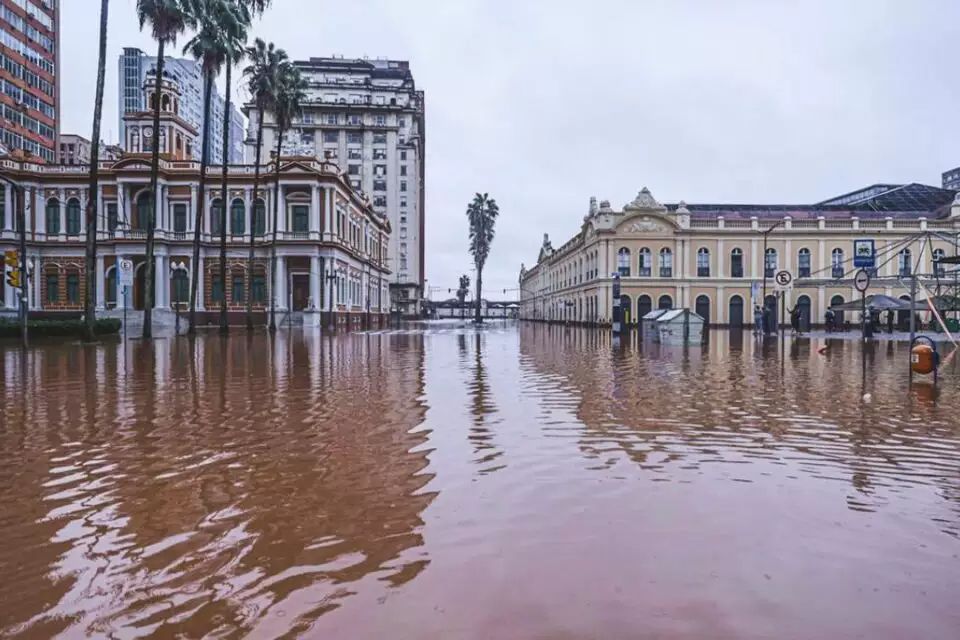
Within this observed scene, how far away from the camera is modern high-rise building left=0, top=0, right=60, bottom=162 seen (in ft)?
233

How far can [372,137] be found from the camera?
96.1 m

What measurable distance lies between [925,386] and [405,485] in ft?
39.3

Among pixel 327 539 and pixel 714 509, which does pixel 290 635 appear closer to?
pixel 327 539

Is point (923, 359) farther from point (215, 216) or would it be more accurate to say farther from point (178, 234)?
point (178, 234)

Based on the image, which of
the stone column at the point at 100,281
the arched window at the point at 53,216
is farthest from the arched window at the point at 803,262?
the arched window at the point at 53,216

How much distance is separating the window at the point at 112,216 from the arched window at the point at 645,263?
146 feet

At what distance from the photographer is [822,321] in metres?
61.3

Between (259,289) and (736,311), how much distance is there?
141 ft

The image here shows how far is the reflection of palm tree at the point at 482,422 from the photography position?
23.2 ft

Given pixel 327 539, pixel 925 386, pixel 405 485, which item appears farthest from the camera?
pixel 925 386

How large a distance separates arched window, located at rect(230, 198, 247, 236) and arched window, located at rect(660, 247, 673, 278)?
121 ft

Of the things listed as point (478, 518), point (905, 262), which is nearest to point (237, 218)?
point (478, 518)

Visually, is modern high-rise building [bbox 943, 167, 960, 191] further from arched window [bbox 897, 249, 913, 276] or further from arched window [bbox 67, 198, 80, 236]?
arched window [bbox 67, 198, 80, 236]

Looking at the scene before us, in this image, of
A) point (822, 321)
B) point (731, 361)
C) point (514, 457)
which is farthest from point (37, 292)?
point (822, 321)
